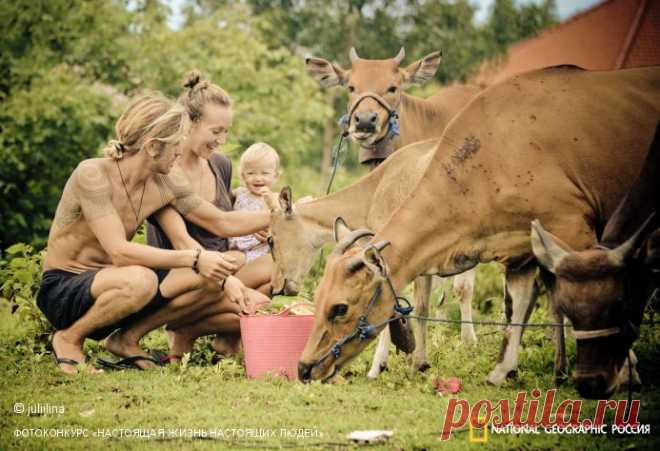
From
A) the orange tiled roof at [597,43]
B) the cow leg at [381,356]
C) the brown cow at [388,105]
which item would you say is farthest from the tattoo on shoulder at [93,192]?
the orange tiled roof at [597,43]

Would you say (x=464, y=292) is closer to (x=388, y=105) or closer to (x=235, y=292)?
(x=388, y=105)

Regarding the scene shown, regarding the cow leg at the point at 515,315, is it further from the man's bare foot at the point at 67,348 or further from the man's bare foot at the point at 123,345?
the man's bare foot at the point at 67,348

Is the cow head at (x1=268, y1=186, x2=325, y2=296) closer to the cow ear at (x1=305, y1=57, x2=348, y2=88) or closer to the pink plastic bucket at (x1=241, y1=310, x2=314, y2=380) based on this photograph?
the pink plastic bucket at (x1=241, y1=310, x2=314, y2=380)

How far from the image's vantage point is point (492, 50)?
29500 millimetres

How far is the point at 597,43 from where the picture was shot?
942 inches

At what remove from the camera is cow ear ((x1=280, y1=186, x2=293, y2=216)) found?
8.00 m

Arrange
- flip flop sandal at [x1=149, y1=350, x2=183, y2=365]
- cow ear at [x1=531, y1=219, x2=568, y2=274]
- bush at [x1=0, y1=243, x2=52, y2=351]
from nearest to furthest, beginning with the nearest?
cow ear at [x1=531, y1=219, x2=568, y2=274]
flip flop sandal at [x1=149, y1=350, x2=183, y2=365]
bush at [x1=0, y1=243, x2=52, y2=351]

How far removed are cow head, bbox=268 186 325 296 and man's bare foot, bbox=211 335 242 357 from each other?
0.62m

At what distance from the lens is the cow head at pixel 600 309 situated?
526 cm

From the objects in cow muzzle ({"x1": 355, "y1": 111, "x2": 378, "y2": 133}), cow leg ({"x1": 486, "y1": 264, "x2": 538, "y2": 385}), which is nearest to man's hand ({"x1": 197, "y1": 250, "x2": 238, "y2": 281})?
cow leg ({"x1": 486, "y1": 264, "x2": 538, "y2": 385})

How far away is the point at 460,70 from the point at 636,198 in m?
24.1

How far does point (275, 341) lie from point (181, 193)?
1677 mm

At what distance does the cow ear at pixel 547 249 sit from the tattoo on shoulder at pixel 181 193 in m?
Result: 3.25

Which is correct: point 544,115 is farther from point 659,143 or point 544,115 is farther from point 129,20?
point 129,20
